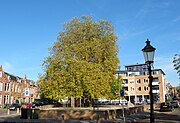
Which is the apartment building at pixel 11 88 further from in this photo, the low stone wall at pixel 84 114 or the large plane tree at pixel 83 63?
the low stone wall at pixel 84 114

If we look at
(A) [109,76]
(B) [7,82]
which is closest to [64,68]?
(A) [109,76]

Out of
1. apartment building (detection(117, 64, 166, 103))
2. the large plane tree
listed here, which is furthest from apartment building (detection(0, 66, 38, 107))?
apartment building (detection(117, 64, 166, 103))

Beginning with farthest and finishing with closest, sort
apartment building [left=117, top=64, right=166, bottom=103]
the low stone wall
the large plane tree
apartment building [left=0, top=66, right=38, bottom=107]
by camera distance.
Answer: apartment building [left=117, top=64, right=166, bottom=103], apartment building [left=0, top=66, right=38, bottom=107], the large plane tree, the low stone wall

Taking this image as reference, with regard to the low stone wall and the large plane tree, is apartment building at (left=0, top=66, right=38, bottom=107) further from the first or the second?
the low stone wall

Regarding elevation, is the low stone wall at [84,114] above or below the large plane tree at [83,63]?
below

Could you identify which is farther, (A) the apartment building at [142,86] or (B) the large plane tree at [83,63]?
(A) the apartment building at [142,86]

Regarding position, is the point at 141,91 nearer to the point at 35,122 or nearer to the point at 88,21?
the point at 88,21

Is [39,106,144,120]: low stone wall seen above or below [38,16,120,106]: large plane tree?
below

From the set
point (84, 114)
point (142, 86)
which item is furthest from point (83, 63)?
point (142, 86)

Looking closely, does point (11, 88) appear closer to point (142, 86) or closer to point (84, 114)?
Result: point (84, 114)

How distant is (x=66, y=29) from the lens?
38.3m

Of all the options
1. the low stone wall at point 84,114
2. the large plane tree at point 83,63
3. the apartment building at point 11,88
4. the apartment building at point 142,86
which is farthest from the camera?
the apartment building at point 142,86

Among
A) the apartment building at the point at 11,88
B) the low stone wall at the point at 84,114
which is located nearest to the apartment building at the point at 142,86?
the apartment building at the point at 11,88

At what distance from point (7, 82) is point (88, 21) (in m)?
35.3
